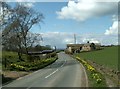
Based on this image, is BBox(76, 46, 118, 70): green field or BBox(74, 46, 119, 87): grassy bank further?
BBox(76, 46, 118, 70): green field

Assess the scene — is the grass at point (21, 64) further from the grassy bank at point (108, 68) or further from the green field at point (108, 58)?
the green field at point (108, 58)

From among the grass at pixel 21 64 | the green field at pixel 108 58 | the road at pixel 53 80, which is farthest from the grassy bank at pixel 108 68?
the grass at pixel 21 64

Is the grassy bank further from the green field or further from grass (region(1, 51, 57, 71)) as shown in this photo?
grass (region(1, 51, 57, 71))

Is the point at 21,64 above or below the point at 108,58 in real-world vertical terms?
below

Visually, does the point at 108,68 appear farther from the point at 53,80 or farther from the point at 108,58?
the point at 108,58

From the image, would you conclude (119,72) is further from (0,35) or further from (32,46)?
(32,46)

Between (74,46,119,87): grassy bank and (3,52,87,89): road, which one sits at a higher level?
(74,46,119,87): grassy bank

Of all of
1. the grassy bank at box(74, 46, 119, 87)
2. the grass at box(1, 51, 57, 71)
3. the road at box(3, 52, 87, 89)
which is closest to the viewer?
the grassy bank at box(74, 46, 119, 87)

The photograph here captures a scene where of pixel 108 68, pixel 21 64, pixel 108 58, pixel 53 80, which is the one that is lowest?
pixel 53 80

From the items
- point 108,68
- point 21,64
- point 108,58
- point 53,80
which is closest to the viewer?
point 53,80

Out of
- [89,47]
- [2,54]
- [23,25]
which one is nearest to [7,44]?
[2,54]

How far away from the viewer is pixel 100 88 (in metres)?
22.4

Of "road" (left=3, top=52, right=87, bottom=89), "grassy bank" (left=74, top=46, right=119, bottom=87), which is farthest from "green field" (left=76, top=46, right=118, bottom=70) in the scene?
"road" (left=3, top=52, right=87, bottom=89)

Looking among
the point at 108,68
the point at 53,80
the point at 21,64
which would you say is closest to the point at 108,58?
the point at 21,64
